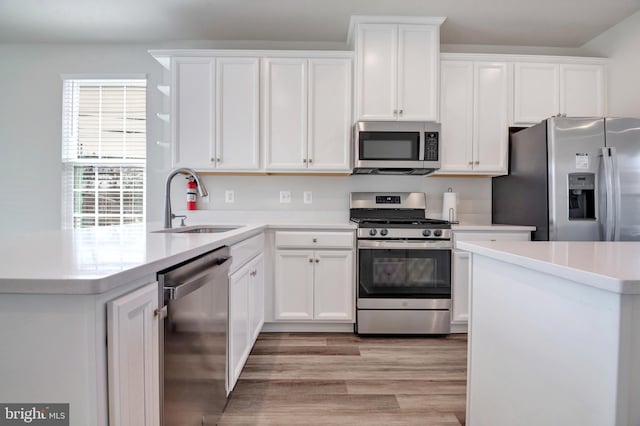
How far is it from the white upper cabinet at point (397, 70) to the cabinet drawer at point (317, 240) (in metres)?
1.02

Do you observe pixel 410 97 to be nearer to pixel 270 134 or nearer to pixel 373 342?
pixel 270 134

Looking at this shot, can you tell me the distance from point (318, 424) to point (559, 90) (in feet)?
10.9

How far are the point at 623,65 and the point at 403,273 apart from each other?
2.70 m

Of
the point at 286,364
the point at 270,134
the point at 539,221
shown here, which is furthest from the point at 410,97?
the point at 286,364

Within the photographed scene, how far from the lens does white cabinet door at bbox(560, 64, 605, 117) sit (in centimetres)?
293

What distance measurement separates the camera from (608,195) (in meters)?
2.38

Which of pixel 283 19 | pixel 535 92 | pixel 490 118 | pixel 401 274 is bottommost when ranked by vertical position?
pixel 401 274

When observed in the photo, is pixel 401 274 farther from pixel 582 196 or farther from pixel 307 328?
pixel 582 196

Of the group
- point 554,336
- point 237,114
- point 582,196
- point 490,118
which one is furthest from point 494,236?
point 237,114

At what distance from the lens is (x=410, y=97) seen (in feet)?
9.09

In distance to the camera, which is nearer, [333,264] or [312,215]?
[333,264]

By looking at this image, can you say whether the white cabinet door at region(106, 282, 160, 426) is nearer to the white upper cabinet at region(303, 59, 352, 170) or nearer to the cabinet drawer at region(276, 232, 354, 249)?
the cabinet drawer at region(276, 232, 354, 249)

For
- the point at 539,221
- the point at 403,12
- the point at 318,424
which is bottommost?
the point at 318,424

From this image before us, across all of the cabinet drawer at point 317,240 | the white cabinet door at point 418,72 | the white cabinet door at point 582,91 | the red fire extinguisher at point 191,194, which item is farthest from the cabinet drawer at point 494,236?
the red fire extinguisher at point 191,194
